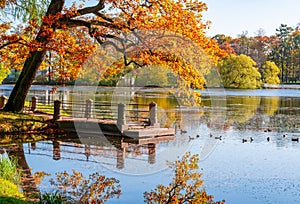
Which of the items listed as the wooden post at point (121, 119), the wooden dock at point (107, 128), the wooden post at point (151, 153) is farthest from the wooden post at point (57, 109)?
the wooden post at point (151, 153)

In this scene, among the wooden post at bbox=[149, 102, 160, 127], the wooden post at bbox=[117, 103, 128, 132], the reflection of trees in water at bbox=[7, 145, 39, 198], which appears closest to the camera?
the reflection of trees in water at bbox=[7, 145, 39, 198]

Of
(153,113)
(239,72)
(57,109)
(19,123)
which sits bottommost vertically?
(19,123)

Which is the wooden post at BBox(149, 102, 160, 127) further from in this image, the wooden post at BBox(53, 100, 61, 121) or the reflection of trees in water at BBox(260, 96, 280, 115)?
the reflection of trees in water at BBox(260, 96, 280, 115)

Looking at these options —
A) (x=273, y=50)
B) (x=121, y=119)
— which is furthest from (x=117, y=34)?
(x=273, y=50)

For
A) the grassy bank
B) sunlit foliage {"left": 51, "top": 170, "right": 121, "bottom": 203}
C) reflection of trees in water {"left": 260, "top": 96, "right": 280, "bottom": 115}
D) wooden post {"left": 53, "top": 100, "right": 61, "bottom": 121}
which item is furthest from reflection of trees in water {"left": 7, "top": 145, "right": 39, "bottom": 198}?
reflection of trees in water {"left": 260, "top": 96, "right": 280, "bottom": 115}

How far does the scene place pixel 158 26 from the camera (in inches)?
589

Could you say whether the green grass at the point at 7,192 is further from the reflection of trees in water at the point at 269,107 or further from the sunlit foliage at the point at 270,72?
the sunlit foliage at the point at 270,72

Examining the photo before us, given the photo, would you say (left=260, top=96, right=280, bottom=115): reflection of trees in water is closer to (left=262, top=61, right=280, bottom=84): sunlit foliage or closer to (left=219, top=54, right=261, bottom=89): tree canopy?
(left=219, top=54, right=261, bottom=89): tree canopy

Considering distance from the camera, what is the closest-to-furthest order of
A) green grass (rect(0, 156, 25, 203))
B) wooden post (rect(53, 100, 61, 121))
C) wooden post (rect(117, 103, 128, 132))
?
1. green grass (rect(0, 156, 25, 203))
2. wooden post (rect(117, 103, 128, 132))
3. wooden post (rect(53, 100, 61, 121))

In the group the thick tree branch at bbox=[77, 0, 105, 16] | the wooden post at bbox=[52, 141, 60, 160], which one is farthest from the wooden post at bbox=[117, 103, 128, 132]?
the thick tree branch at bbox=[77, 0, 105, 16]

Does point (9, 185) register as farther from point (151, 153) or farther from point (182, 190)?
point (151, 153)

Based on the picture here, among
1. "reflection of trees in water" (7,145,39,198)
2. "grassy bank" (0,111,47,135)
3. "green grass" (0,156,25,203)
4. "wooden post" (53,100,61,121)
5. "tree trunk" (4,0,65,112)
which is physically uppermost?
"tree trunk" (4,0,65,112)

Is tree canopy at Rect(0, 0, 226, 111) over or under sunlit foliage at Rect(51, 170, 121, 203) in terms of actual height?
over

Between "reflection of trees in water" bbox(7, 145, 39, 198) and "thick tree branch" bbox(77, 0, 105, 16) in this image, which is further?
"thick tree branch" bbox(77, 0, 105, 16)
